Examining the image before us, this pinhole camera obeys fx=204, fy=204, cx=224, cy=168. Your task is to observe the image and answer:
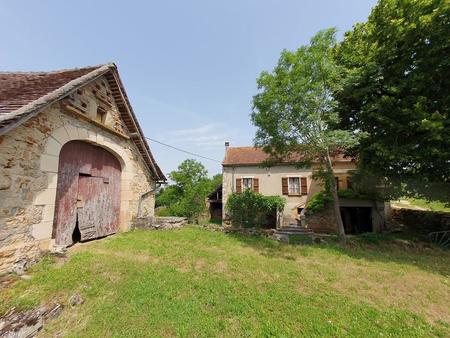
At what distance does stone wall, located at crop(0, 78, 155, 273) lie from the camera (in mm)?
4508

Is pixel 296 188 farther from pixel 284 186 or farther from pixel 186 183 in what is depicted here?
pixel 186 183

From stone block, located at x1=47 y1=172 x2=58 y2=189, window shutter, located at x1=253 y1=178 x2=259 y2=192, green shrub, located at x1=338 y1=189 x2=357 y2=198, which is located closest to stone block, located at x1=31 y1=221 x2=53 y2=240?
stone block, located at x1=47 y1=172 x2=58 y2=189

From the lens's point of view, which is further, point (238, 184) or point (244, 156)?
point (244, 156)

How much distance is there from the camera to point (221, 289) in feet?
15.0

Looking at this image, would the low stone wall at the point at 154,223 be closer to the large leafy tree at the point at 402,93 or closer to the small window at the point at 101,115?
the small window at the point at 101,115

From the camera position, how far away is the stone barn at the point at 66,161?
4.62 metres

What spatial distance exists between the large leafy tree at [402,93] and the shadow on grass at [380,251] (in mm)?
2339

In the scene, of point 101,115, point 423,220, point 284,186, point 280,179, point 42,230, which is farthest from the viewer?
point 280,179

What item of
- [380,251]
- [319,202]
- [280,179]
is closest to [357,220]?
[319,202]

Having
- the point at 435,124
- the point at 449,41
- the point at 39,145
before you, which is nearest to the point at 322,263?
the point at 435,124

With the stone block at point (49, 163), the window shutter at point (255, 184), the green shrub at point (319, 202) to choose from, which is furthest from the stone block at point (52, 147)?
the green shrub at point (319, 202)

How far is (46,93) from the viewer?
5184 millimetres

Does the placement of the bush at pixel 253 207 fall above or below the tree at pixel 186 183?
below

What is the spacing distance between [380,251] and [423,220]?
822 centimetres
